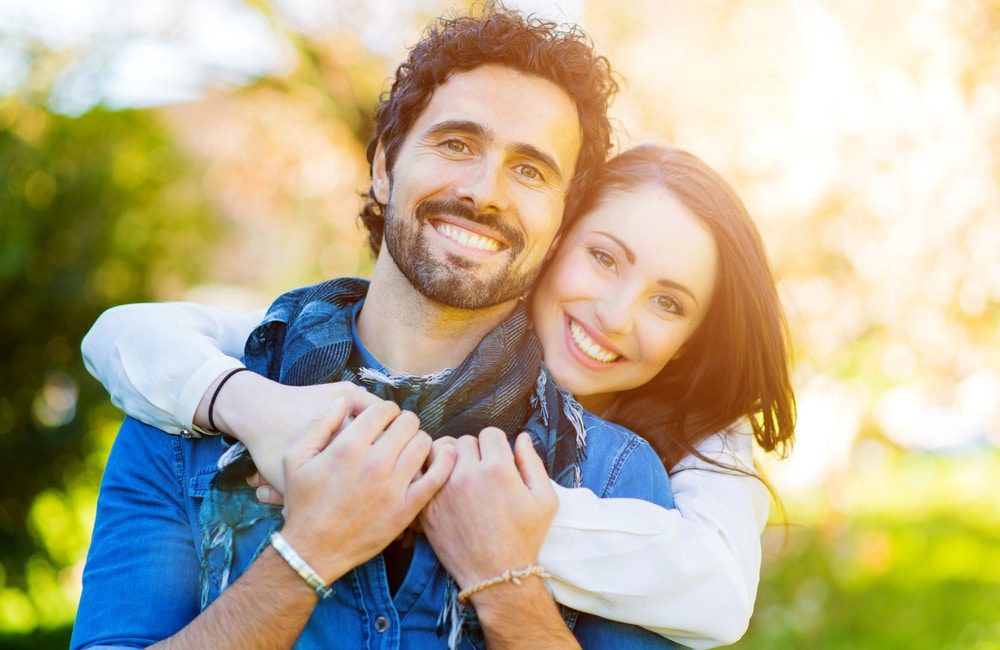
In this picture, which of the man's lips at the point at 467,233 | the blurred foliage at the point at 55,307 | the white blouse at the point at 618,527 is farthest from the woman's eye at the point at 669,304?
the blurred foliage at the point at 55,307

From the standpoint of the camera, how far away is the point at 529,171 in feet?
7.72

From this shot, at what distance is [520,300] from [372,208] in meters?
0.83

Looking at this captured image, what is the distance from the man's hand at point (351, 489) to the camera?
1790 mm

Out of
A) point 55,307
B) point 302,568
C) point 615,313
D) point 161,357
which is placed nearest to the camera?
point 302,568

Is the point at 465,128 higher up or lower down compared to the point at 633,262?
higher up

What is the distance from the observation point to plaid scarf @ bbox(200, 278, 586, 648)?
2.02 meters

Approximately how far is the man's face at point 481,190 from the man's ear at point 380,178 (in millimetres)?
213

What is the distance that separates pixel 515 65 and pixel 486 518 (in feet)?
3.84

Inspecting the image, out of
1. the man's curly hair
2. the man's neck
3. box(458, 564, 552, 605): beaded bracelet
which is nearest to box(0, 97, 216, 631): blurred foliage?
the man's curly hair

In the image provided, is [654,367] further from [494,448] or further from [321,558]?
[321,558]

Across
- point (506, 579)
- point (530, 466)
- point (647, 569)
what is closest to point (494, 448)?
point (530, 466)

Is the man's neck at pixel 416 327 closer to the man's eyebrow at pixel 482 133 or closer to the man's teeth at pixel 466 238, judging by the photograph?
the man's teeth at pixel 466 238

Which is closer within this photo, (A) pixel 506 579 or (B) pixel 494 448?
(A) pixel 506 579

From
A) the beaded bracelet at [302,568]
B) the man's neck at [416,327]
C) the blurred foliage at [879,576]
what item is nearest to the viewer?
the beaded bracelet at [302,568]
